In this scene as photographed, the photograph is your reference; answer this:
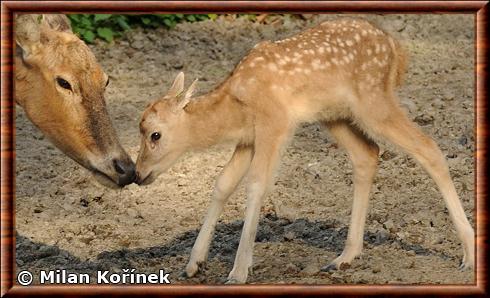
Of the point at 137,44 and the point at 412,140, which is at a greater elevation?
the point at 137,44

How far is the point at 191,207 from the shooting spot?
8398mm

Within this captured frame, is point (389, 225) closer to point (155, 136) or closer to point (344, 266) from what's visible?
point (344, 266)

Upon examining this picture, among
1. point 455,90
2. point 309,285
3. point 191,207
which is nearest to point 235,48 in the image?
point 455,90

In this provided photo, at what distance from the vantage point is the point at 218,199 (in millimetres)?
7277

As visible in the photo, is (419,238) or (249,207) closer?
(249,207)

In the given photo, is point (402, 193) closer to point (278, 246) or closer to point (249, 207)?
point (278, 246)

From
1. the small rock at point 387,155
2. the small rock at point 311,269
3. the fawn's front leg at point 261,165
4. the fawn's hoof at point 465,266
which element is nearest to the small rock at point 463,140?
the small rock at point 387,155

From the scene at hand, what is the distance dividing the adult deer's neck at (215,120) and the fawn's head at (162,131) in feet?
0.22

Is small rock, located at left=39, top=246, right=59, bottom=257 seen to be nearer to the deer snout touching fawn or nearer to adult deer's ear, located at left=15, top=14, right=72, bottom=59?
the deer snout touching fawn

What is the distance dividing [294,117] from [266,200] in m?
1.45

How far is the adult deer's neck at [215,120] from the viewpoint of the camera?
7281 millimetres

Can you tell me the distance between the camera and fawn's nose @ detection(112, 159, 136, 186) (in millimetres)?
6844

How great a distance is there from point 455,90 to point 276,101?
3269 millimetres

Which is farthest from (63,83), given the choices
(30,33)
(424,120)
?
(424,120)
